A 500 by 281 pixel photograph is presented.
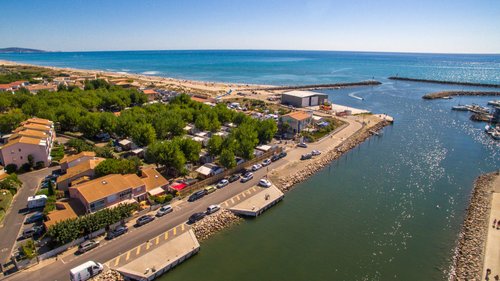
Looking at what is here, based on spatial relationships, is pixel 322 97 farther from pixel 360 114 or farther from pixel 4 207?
pixel 4 207

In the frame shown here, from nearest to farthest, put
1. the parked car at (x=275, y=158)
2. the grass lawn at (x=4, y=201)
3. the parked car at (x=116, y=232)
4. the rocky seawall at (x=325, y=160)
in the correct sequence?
the parked car at (x=116, y=232) < the grass lawn at (x=4, y=201) < the rocky seawall at (x=325, y=160) < the parked car at (x=275, y=158)

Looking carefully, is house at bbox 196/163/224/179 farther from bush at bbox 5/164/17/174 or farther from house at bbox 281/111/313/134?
bush at bbox 5/164/17/174

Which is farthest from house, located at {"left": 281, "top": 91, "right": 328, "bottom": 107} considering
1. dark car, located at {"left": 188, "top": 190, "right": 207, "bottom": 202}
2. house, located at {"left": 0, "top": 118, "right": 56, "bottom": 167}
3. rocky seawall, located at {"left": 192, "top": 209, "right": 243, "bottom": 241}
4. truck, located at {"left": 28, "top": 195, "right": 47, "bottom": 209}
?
truck, located at {"left": 28, "top": 195, "right": 47, "bottom": 209}

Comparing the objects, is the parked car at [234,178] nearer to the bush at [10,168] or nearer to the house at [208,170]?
the house at [208,170]

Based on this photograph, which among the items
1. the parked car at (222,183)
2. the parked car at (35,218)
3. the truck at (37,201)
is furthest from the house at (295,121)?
the parked car at (35,218)

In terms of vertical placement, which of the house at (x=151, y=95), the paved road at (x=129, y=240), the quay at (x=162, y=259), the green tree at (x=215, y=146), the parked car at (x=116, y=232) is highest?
the house at (x=151, y=95)

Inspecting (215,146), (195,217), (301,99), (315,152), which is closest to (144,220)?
(195,217)
